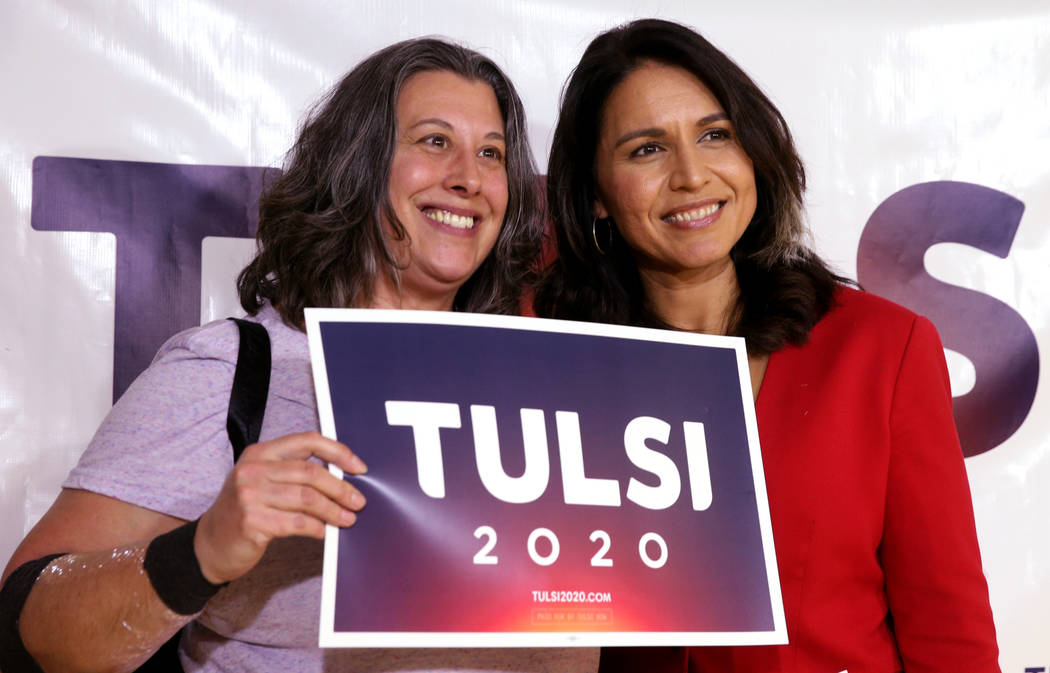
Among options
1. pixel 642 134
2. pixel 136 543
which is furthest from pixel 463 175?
pixel 136 543

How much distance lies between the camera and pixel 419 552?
1.18 metres

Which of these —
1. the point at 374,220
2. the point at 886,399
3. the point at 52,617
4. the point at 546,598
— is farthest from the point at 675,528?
the point at 52,617

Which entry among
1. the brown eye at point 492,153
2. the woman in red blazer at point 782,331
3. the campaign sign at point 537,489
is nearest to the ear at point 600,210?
the woman in red blazer at point 782,331

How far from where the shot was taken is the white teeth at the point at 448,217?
1.54 metres

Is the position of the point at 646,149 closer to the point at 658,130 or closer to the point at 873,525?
the point at 658,130

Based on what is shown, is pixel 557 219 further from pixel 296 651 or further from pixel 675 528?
pixel 296 651

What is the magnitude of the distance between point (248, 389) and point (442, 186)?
16.2 inches

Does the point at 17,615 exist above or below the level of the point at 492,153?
below

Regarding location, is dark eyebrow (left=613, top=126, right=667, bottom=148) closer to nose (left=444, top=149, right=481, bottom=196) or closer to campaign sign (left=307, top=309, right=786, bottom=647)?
nose (left=444, top=149, right=481, bottom=196)

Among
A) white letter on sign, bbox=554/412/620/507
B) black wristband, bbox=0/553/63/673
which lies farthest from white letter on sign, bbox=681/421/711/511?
black wristband, bbox=0/553/63/673

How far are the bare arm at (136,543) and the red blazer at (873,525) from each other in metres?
0.71

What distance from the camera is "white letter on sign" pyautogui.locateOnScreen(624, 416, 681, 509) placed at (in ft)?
4.22

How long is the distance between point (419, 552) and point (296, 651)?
283 mm

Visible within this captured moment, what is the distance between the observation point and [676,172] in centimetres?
169
